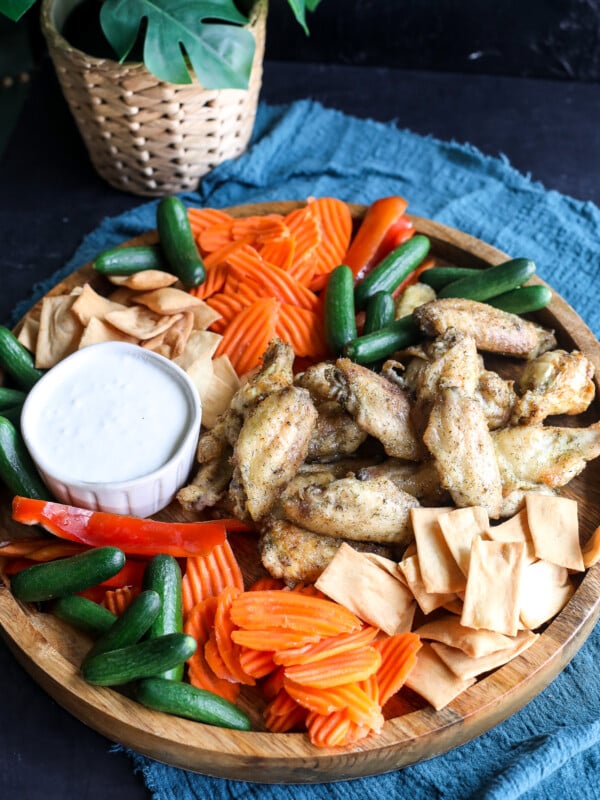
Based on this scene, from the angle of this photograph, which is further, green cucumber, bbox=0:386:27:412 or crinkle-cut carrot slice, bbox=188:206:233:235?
crinkle-cut carrot slice, bbox=188:206:233:235

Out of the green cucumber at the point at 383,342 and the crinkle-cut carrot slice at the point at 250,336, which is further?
the crinkle-cut carrot slice at the point at 250,336

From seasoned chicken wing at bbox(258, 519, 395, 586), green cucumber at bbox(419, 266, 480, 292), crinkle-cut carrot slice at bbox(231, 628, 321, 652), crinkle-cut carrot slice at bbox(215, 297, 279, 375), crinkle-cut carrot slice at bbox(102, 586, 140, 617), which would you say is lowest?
crinkle-cut carrot slice at bbox(102, 586, 140, 617)

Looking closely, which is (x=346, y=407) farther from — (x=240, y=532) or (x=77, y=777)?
(x=77, y=777)

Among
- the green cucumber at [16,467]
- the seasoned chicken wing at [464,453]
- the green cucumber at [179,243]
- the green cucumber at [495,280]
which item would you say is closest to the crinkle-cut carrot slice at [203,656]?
the green cucumber at [16,467]

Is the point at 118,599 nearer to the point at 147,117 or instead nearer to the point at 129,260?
the point at 129,260

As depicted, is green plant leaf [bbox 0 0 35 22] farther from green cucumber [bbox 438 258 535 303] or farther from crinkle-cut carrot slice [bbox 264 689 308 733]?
crinkle-cut carrot slice [bbox 264 689 308 733]

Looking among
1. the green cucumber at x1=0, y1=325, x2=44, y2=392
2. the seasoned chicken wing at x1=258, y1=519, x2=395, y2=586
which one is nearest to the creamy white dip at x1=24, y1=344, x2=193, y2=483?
the green cucumber at x1=0, y1=325, x2=44, y2=392

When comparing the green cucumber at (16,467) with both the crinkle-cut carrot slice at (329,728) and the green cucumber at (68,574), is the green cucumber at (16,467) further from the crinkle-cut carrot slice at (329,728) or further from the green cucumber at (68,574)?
the crinkle-cut carrot slice at (329,728)

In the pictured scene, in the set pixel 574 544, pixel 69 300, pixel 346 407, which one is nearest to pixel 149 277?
pixel 69 300
